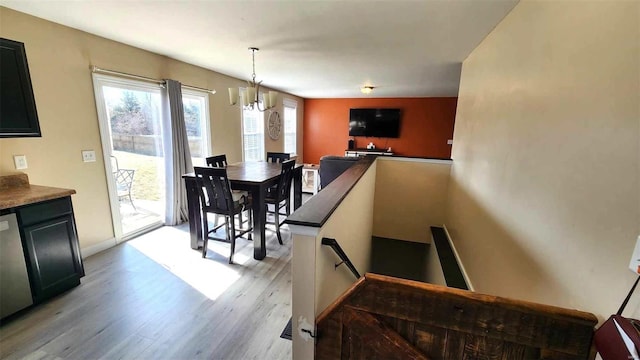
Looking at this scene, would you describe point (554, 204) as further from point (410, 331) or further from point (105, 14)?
point (105, 14)

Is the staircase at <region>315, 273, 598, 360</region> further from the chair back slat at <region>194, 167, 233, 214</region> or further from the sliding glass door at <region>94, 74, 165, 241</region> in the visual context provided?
the sliding glass door at <region>94, 74, 165, 241</region>

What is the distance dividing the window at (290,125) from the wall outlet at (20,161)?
543cm

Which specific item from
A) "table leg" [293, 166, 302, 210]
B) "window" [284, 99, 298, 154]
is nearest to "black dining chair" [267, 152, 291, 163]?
"table leg" [293, 166, 302, 210]

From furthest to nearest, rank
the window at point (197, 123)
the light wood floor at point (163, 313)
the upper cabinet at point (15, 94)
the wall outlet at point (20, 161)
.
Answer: the window at point (197, 123) < the wall outlet at point (20, 161) < the upper cabinet at point (15, 94) < the light wood floor at point (163, 313)

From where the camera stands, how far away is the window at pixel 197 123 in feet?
13.9

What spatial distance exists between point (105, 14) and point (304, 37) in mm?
1715

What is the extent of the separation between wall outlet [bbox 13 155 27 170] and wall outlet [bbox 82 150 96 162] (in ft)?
1.53

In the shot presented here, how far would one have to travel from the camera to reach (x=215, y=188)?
9.29 ft

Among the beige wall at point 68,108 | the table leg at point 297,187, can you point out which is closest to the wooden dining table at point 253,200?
the table leg at point 297,187

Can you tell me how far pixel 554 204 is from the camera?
1249mm

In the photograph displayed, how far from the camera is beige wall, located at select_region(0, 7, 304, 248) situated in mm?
2371

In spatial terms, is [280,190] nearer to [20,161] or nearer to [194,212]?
[194,212]

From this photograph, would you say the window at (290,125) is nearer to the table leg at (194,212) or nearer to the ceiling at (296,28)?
the ceiling at (296,28)

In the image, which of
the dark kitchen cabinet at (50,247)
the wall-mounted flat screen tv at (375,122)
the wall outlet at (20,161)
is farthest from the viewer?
the wall-mounted flat screen tv at (375,122)
